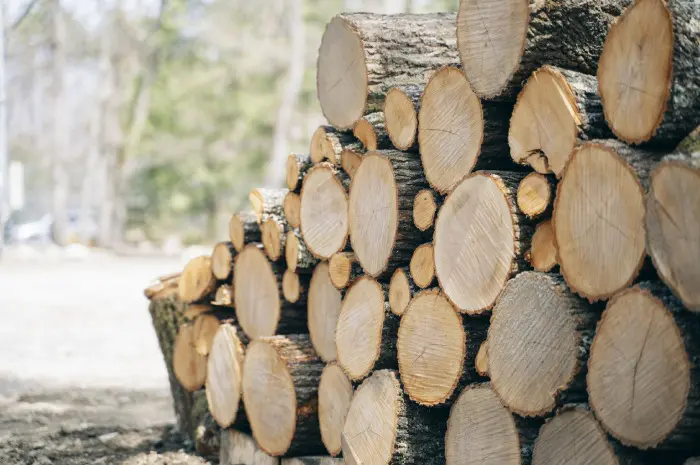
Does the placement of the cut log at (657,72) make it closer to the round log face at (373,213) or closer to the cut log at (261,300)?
the round log face at (373,213)

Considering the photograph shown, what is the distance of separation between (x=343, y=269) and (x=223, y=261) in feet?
3.79

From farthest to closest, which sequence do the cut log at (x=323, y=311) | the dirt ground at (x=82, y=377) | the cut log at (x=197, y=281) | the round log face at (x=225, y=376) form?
the dirt ground at (x=82, y=377) < the cut log at (x=197, y=281) < the round log face at (x=225, y=376) < the cut log at (x=323, y=311)

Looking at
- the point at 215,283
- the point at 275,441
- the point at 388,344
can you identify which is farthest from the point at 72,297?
the point at 388,344

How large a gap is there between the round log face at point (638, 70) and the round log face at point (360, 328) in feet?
4.45

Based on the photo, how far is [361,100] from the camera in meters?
4.01

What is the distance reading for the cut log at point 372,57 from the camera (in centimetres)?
398

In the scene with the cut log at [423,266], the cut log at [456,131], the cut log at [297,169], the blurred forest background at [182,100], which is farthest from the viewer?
the blurred forest background at [182,100]

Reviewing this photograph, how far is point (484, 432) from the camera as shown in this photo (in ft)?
10.3

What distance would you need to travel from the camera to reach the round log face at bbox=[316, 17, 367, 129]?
4.02 metres

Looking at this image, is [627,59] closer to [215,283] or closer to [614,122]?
[614,122]

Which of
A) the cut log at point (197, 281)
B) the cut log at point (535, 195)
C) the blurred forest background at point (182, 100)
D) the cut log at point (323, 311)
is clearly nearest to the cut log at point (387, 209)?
the cut log at point (323, 311)

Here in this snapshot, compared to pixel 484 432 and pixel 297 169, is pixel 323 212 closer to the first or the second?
pixel 297 169

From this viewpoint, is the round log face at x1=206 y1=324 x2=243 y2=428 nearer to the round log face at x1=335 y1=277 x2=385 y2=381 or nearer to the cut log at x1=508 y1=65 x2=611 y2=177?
the round log face at x1=335 y1=277 x2=385 y2=381

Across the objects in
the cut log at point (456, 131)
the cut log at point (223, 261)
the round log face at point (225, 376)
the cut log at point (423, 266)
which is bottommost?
the round log face at point (225, 376)
